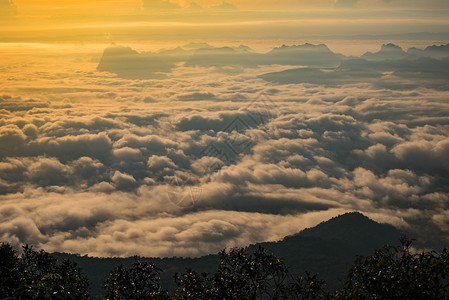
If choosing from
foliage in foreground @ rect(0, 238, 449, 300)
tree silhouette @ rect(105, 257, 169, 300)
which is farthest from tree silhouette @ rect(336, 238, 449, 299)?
tree silhouette @ rect(105, 257, 169, 300)

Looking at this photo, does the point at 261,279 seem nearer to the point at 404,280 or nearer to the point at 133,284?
the point at 133,284

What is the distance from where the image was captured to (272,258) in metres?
33.0

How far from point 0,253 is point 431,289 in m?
32.3


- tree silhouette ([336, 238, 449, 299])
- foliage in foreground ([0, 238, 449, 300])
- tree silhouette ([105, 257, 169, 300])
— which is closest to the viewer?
tree silhouette ([336, 238, 449, 299])

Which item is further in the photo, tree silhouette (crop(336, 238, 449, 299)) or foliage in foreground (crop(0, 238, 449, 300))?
foliage in foreground (crop(0, 238, 449, 300))

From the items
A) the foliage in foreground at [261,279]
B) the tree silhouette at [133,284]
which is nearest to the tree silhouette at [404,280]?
the foliage in foreground at [261,279]

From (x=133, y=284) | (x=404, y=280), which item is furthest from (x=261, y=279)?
(x=404, y=280)

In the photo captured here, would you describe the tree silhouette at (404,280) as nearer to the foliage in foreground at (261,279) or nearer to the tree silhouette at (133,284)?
the foliage in foreground at (261,279)

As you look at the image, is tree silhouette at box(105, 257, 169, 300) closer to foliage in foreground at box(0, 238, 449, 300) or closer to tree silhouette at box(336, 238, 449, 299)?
foliage in foreground at box(0, 238, 449, 300)

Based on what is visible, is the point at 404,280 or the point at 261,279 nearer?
the point at 404,280

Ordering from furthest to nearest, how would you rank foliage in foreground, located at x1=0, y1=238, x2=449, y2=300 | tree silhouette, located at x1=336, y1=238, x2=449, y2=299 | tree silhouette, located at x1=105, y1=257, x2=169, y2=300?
tree silhouette, located at x1=105, y1=257, x2=169, y2=300, foliage in foreground, located at x1=0, y1=238, x2=449, y2=300, tree silhouette, located at x1=336, y1=238, x2=449, y2=299

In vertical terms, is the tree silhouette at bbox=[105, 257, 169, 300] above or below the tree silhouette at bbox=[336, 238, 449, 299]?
below

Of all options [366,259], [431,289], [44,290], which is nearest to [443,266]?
[431,289]

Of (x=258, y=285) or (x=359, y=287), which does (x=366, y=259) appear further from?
(x=258, y=285)
